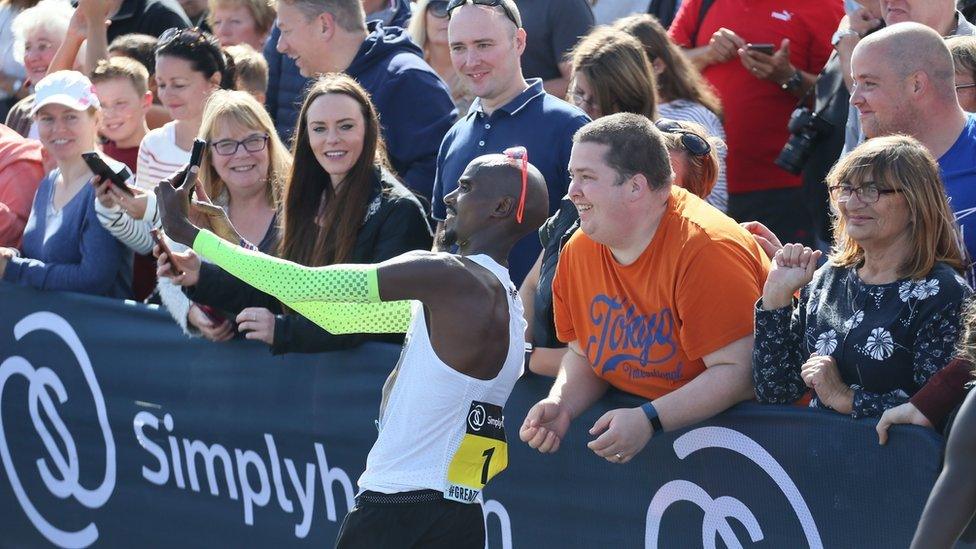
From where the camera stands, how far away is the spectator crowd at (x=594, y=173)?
4027 mm

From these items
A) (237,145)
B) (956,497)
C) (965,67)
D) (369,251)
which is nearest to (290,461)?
(369,251)

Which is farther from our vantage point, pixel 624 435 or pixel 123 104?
pixel 123 104

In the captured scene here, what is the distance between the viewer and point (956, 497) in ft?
10.4

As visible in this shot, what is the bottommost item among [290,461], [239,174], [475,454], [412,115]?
[290,461]

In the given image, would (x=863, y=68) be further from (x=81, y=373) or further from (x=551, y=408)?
(x=81, y=373)

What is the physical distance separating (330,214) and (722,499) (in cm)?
203

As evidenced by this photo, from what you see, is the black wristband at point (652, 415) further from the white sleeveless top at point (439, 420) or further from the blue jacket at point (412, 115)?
the blue jacket at point (412, 115)

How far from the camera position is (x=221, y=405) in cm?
613

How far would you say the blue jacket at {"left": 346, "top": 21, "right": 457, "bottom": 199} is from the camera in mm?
6508

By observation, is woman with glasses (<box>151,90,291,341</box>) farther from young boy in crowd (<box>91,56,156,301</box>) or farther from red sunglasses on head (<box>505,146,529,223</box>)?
red sunglasses on head (<box>505,146,529,223</box>)

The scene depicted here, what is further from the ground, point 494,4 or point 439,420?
point 494,4

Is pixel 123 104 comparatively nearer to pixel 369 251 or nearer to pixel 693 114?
pixel 369 251

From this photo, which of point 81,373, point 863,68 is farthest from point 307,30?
point 863,68

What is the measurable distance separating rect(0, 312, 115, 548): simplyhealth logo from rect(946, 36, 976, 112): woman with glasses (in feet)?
13.3
